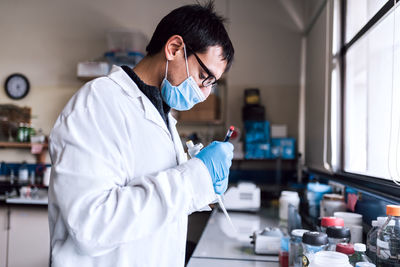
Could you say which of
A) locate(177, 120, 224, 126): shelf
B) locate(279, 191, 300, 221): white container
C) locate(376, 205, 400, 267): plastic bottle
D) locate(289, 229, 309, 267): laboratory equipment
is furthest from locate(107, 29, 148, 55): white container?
locate(376, 205, 400, 267): plastic bottle

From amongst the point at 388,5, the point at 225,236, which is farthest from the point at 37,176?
the point at 388,5

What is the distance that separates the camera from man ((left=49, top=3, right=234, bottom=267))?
2.68 feet

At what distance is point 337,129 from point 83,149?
218 centimetres

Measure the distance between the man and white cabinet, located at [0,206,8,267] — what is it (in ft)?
8.84

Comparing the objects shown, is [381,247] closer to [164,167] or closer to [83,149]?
[164,167]

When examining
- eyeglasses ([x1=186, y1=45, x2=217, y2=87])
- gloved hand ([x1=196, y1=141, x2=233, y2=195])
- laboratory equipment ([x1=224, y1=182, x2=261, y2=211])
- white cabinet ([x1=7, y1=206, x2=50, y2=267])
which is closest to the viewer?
gloved hand ([x1=196, y1=141, x2=233, y2=195])

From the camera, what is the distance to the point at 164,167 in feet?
A: 3.38

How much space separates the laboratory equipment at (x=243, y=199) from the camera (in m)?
2.62

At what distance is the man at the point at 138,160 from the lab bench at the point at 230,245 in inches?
18.3

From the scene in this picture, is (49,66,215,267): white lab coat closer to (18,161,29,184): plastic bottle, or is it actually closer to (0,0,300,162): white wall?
(0,0,300,162): white wall

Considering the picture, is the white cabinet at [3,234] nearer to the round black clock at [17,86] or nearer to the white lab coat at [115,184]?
the round black clock at [17,86]

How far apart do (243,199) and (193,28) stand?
182 cm

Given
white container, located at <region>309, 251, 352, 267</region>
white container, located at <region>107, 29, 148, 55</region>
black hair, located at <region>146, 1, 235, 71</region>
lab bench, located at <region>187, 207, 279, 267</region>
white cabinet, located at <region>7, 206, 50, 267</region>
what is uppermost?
white container, located at <region>107, 29, 148, 55</region>

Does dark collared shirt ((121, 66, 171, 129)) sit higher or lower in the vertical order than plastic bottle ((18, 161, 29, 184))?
higher
